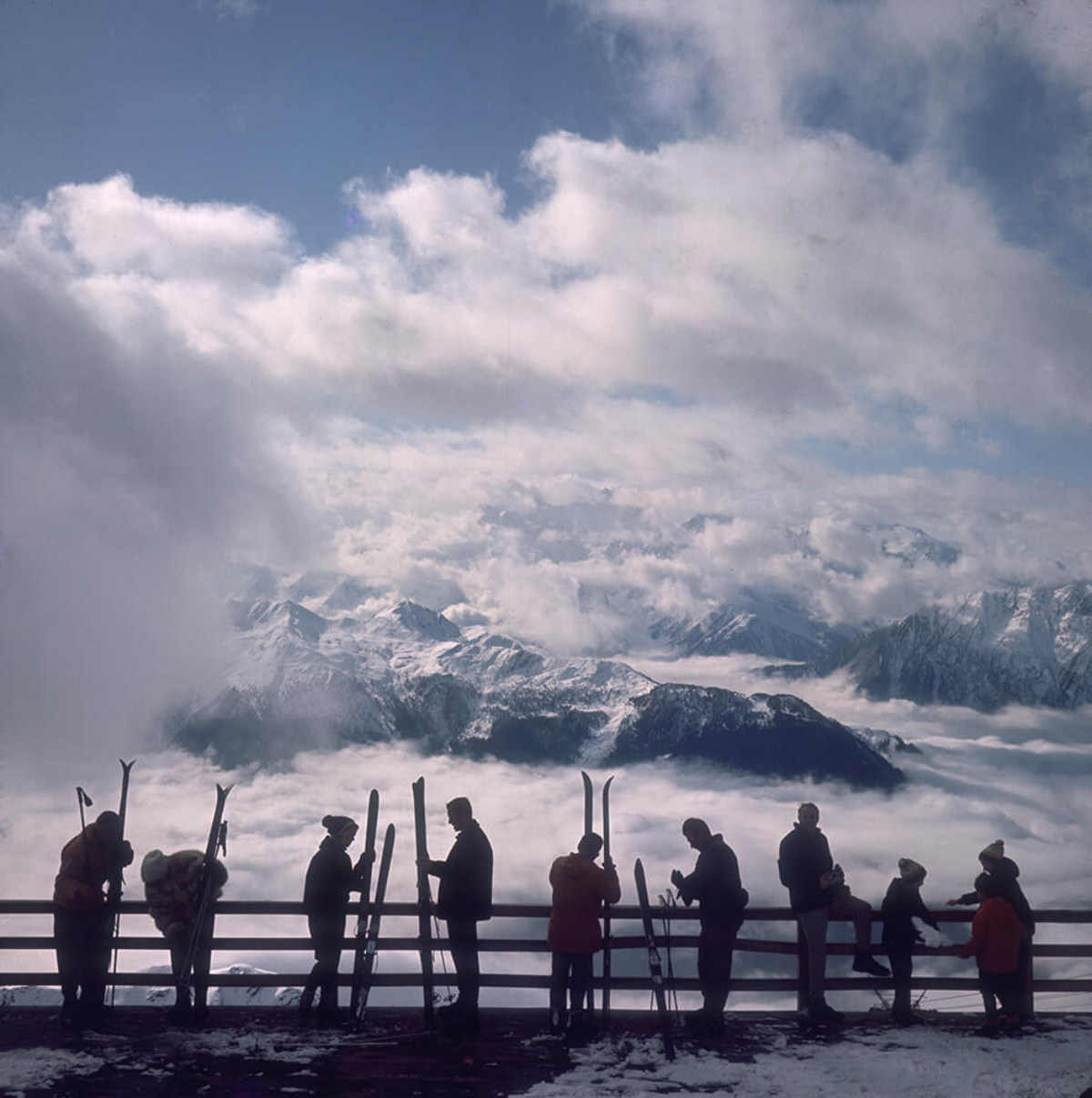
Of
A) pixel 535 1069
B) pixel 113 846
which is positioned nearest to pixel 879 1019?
pixel 535 1069

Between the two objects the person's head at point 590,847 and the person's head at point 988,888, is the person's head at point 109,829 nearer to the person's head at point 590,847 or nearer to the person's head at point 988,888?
the person's head at point 590,847

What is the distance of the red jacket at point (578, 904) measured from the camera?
10.8m

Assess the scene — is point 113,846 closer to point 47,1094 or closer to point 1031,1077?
point 47,1094

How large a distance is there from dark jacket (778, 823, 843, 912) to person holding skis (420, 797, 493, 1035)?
12.3ft

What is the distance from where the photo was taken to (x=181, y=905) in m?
11.9

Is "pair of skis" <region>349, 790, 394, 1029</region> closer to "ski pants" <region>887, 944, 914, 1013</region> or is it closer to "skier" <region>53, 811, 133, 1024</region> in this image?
"skier" <region>53, 811, 133, 1024</region>

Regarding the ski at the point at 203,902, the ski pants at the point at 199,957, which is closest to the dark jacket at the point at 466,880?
the ski at the point at 203,902

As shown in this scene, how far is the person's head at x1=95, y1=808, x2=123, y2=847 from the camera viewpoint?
37.8 feet

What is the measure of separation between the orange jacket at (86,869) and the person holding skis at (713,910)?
Answer: 704cm

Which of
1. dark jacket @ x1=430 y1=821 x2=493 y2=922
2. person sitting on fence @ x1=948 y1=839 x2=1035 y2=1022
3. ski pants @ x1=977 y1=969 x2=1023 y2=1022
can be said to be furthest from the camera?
ski pants @ x1=977 y1=969 x2=1023 y2=1022

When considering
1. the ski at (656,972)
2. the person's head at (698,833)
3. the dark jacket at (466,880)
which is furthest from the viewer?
the person's head at (698,833)

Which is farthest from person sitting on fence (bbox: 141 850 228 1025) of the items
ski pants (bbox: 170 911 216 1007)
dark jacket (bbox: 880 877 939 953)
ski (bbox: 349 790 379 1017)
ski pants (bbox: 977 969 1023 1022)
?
ski pants (bbox: 977 969 1023 1022)

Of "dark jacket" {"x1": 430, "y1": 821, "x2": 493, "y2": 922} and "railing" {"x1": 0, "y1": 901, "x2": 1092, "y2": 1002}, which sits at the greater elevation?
"dark jacket" {"x1": 430, "y1": 821, "x2": 493, "y2": 922}

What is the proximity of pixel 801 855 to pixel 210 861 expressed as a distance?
25.4 ft
